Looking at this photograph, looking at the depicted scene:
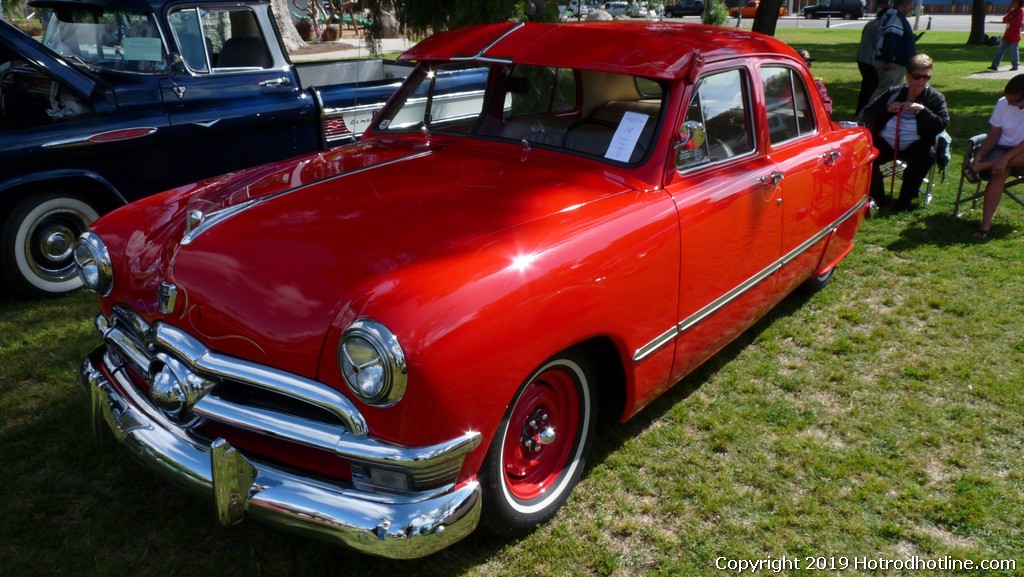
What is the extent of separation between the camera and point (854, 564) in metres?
2.81

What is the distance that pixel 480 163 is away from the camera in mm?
3441

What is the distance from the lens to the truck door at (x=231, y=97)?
5426 mm

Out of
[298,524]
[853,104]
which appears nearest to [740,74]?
[298,524]

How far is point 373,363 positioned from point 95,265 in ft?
5.00

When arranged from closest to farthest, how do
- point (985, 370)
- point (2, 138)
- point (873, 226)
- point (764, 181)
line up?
1. point (764, 181)
2. point (985, 370)
3. point (2, 138)
4. point (873, 226)

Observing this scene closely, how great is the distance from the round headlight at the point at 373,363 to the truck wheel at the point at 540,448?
0.45 metres

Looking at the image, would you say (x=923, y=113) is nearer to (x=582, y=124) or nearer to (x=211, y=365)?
(x=582, y=124)

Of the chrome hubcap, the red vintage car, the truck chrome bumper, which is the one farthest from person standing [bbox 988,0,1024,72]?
the truck chrome bumper

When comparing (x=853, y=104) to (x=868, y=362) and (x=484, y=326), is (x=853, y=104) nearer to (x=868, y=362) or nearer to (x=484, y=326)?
(x=868, y=362)

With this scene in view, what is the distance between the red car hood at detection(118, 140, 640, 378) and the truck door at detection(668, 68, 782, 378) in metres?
0.38

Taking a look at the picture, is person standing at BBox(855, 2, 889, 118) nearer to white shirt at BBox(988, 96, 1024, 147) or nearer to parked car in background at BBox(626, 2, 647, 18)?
white shirt at BBox(988, 96, 1024, 147)

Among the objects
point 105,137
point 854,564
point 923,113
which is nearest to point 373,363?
point 854,564

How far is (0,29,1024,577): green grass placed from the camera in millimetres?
2803

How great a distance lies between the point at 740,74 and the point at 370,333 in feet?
7.86
